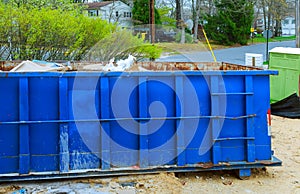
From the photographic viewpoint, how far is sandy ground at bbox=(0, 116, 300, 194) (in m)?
4.71

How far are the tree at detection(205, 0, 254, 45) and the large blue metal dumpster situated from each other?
124ft

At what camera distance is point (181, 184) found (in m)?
5.00

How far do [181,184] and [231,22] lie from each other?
128 feet

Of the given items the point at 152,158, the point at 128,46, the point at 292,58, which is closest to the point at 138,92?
the point at 152,158

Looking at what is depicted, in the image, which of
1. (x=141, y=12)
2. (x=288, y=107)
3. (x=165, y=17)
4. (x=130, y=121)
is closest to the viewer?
(x=130, y=121)

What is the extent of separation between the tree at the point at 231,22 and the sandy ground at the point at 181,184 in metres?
37.8

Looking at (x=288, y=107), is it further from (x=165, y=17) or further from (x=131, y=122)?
(x=165, y=17)

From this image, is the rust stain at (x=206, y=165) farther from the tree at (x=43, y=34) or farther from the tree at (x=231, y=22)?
the tree at (x=231, y=22)

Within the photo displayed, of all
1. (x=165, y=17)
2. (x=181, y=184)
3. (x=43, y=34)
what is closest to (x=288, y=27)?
(x=165, y=17)

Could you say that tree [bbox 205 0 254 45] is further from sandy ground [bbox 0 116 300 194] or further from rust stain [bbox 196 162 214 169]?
rust stain [bbox 196 162 214 169]

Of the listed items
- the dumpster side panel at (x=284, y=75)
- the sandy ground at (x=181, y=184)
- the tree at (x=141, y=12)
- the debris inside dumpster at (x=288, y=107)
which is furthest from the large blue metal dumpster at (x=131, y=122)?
the tree at (x=141, y=12)

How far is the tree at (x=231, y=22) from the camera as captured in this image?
41.7 metres

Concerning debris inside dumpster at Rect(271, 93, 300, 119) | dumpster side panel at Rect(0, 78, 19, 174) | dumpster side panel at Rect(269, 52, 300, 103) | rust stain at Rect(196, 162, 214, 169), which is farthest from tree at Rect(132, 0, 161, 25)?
dumpster side panel at Rect(0, 78, 19, 174)

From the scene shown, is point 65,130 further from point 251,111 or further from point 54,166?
point 251,111
